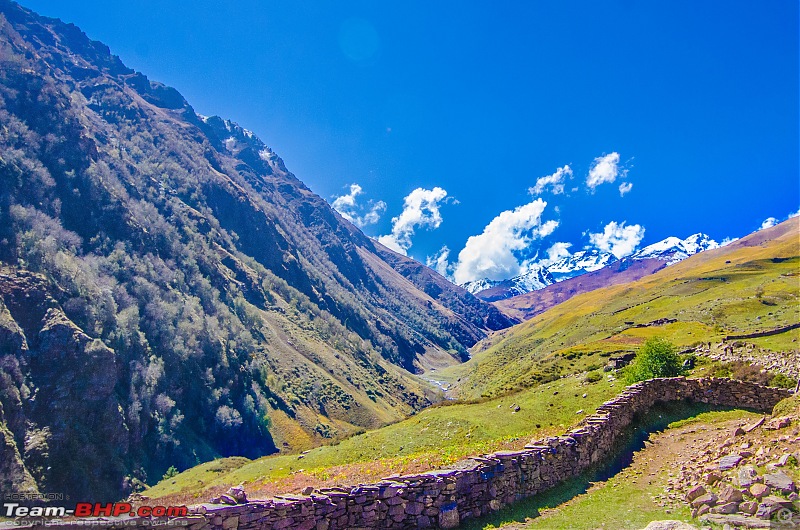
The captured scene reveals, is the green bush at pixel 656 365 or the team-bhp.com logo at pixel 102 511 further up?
the team-bhp.com logo at pixel 102 511

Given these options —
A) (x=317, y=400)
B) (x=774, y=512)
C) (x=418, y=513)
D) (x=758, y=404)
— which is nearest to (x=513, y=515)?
Answer: (x=418, y=513)

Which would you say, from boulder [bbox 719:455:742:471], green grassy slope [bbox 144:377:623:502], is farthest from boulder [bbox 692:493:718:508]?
green grassy slope [bbox 144:377:623:502]

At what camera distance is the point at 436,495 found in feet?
55.4

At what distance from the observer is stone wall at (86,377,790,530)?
1470cm

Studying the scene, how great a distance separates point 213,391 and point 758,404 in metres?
139

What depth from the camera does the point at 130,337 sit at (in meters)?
122

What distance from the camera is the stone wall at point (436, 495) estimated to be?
1470cm

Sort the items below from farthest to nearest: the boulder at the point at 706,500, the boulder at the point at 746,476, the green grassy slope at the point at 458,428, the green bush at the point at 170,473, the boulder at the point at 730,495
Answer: the green bush at the point at 170,473
the green grassy slope at the point at 458,428
the boulder at the point at 706,500
the boulder at the point at 746,476
the boulder at the point at 730,495

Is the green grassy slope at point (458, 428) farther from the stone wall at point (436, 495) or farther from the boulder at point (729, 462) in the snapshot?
the boulder at point (729, 462)

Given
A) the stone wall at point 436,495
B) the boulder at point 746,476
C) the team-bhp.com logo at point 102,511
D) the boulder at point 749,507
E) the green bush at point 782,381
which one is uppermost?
the team-bhp.com logo at point 102,511

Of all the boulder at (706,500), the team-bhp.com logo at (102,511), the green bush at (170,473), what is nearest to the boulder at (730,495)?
the boulder at (706,500)

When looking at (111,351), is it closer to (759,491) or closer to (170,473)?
(170,473)

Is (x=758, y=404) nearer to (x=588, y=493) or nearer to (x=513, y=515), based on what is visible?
(x=588, y=493)

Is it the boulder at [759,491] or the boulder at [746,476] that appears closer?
the boulder at [759,491]
